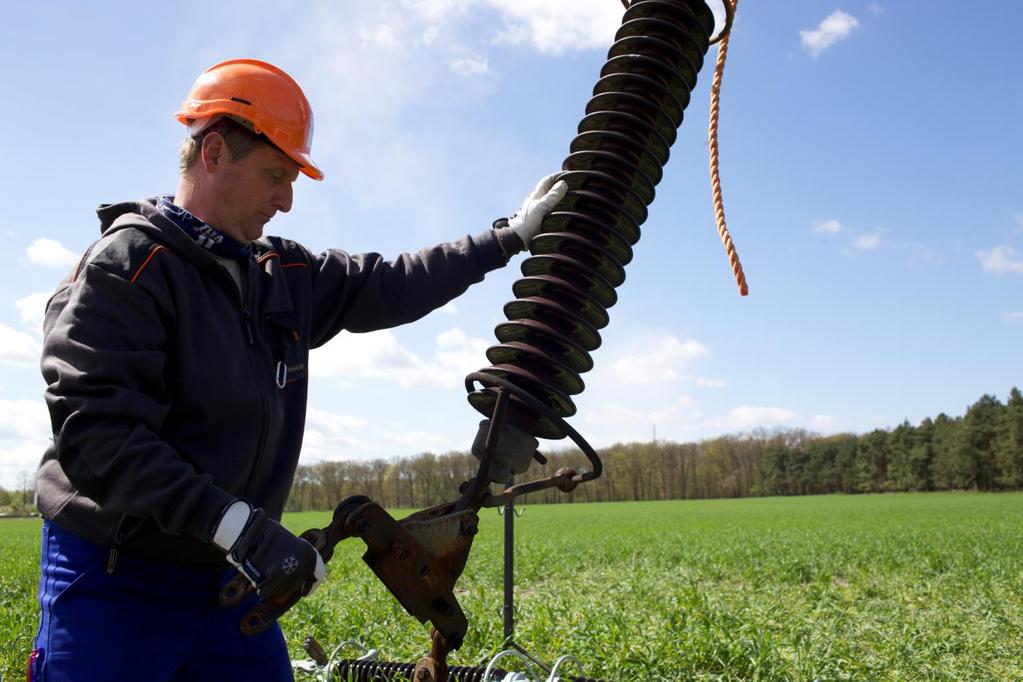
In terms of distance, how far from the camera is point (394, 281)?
2762 mm

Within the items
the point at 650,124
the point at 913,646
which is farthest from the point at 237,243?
the point at 913,646

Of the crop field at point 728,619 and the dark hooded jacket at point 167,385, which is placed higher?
the dark hooded jacket at point 167,385

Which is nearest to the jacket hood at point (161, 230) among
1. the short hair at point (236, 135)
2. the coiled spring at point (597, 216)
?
the short hair at point (236, 135)

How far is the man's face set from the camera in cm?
227

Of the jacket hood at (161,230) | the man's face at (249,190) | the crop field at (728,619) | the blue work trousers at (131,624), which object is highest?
the man's face at (249,190)

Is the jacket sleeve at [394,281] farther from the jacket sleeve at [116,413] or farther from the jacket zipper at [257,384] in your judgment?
the jacket sleeve at [116,413]

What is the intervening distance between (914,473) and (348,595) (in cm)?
7926

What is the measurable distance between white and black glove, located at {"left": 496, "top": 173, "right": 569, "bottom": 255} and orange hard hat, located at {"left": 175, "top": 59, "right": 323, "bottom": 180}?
0.67m

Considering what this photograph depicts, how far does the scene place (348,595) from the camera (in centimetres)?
836

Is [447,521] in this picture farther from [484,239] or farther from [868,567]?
[868,567]

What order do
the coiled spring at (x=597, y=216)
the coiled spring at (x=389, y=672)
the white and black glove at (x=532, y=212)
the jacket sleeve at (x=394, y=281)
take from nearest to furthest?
the coiled spring at (x=597, y=216), the white and black glove at (x=532, y=212), the jacket sleeve at (x=394, y=281), the coiled spring at (x=389, y=672)

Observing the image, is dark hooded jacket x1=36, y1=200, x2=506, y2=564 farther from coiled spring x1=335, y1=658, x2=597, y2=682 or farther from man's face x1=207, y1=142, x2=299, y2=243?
coiled spring x1=335, y1=658, x2=597, y2=682

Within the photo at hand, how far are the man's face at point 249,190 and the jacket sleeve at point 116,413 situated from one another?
408mm

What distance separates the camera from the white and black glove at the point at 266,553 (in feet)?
5.85
